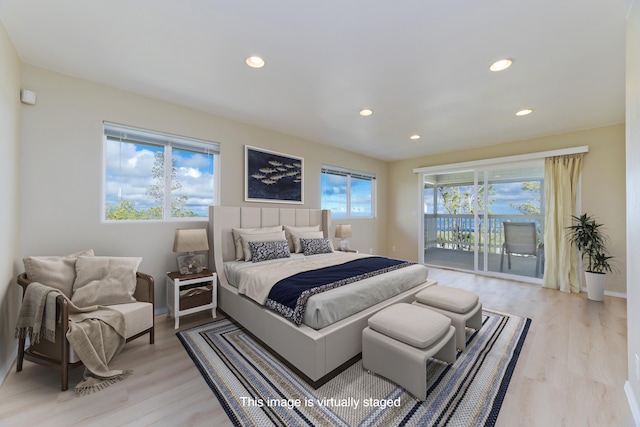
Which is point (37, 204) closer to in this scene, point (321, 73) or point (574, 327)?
point (321, 73)

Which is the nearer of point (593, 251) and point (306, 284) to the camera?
point (306, 284)

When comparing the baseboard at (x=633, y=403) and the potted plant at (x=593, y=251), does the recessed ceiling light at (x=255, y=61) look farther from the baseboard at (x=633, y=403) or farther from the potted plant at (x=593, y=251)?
the potted plant at (x=593, y=251)

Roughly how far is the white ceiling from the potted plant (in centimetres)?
154

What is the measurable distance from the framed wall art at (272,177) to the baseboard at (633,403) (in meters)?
3.85

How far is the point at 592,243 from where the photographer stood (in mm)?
3594

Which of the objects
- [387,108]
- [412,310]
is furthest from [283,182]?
[412,310]

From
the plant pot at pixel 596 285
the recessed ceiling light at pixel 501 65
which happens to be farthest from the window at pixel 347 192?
the plant pot at pixel 596 285

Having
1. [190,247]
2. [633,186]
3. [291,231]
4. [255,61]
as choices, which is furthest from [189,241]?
[633,186]

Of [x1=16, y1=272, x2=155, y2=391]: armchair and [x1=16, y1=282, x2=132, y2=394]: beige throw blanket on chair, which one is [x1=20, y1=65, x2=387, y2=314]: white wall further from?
[x1=16, y1=282, x2=132, y2=394]: beige throw blanket on chair

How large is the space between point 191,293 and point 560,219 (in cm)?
554

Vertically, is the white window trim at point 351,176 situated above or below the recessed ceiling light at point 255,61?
below

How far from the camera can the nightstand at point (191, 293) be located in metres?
2.59

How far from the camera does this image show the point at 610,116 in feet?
10.9

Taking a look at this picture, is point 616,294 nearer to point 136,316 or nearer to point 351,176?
point 351,176
